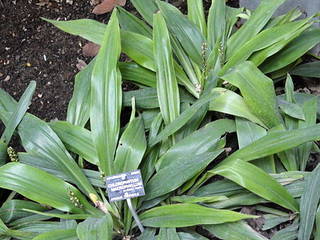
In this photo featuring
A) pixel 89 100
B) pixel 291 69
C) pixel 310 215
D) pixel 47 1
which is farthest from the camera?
pixel 47 1

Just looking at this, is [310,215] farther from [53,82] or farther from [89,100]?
[53,82]

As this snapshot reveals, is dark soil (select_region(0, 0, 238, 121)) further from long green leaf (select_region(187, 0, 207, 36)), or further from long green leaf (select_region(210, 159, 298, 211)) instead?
long green leaf (select_region(210, 159, 298, 211))

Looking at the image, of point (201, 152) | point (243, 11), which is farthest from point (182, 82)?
point (243, 11)

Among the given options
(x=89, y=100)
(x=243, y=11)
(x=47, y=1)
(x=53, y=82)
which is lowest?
(x=89, y=100)

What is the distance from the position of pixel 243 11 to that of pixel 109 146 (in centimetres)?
98

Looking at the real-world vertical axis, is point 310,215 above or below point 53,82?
below

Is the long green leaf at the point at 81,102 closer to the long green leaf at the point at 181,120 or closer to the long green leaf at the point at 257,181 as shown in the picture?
the long green leaf at the point at 181,120

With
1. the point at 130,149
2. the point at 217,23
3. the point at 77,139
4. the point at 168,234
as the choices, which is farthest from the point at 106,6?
the point at 168,234

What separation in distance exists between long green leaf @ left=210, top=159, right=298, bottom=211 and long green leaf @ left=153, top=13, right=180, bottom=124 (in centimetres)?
37

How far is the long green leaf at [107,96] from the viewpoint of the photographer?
5.96 ft

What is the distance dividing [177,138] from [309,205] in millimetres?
546

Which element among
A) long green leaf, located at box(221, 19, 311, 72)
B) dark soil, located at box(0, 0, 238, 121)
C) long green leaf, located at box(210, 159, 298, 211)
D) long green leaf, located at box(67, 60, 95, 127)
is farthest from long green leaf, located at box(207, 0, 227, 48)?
long green leaf, located at box(210, 159, 298, 211)

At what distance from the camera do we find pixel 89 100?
200 cm

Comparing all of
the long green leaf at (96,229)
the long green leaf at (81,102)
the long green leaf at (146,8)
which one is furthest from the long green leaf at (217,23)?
the long green leaf at (96,229)
